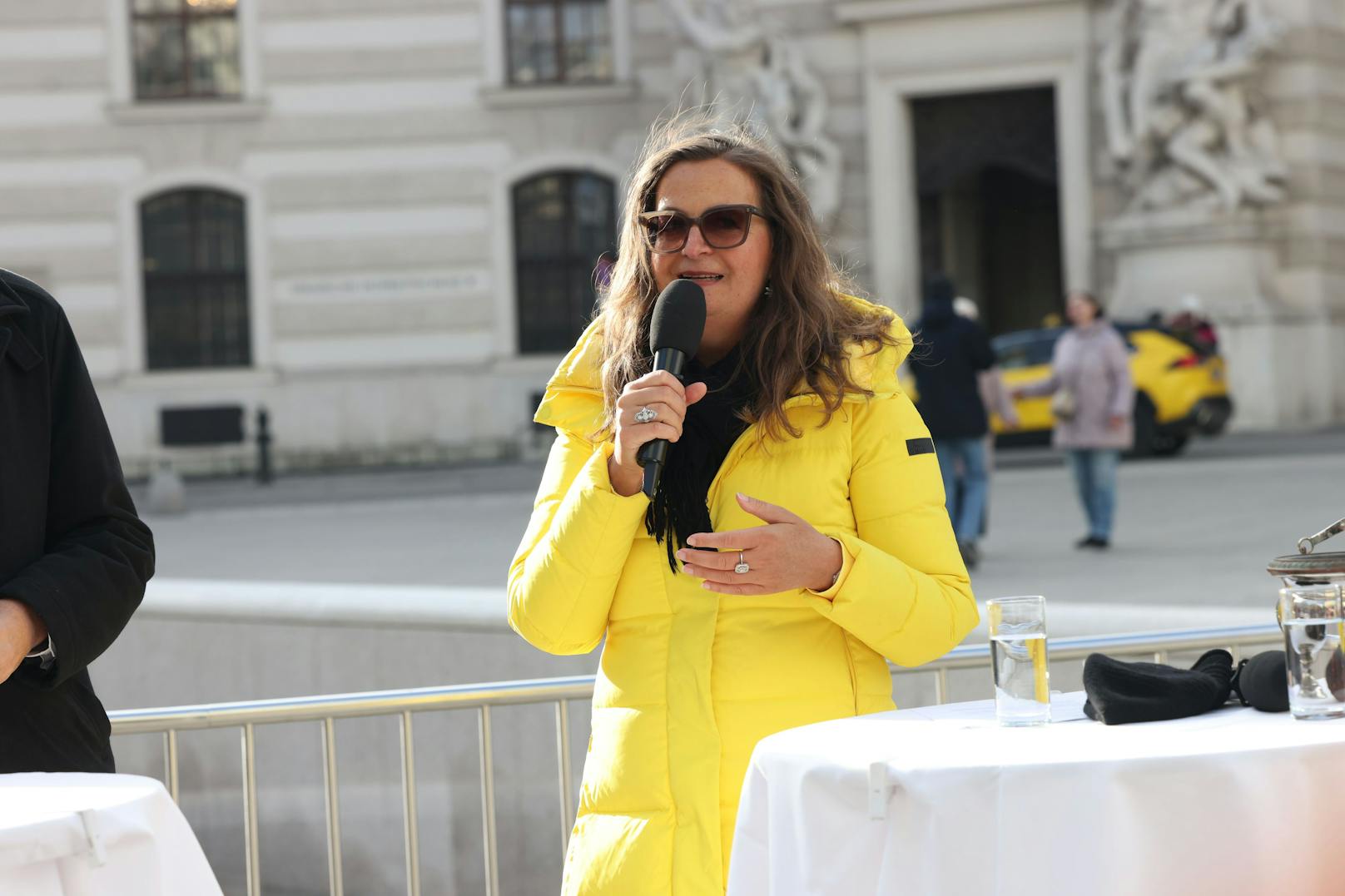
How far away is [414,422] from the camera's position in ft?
89.1

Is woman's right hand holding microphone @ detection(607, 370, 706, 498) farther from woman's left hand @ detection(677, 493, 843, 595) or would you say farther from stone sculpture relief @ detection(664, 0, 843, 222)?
stone sculpture relief @ detection(664, 0, 843, 222)

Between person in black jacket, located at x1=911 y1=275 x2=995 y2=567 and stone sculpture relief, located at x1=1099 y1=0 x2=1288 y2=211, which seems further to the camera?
stone sculpture relief, located at x1=1099 y1=0 x2=1288 y2=211

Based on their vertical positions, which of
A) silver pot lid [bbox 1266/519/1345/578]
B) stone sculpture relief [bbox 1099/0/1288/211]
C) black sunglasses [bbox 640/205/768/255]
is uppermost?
stone sculpture relief [bbox 1099/0/1288/211]

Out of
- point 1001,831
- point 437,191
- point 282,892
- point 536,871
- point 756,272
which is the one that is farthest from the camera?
point 437,191

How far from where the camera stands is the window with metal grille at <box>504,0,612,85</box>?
91.5ft

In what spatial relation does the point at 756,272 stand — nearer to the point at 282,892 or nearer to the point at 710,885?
the point at 710,885

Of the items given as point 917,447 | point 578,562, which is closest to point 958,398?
point 917,447

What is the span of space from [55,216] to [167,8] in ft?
11.5

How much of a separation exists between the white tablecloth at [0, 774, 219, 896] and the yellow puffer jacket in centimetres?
71

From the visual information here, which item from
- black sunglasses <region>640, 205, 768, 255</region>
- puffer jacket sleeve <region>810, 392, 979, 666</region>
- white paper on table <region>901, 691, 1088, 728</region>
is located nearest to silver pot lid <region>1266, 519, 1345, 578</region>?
white paper on table <region>901, 691, 1088, 728</region>

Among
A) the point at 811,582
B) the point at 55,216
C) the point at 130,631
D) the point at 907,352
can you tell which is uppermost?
the point at 55,216

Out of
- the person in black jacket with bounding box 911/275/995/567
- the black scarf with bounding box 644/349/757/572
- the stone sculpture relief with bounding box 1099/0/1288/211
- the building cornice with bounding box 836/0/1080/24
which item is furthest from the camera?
the building cornice with bounding box 836/0/1080/24

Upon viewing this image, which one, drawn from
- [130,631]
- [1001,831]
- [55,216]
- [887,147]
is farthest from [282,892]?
[55,216]

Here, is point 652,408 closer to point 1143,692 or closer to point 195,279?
point 1143,692
